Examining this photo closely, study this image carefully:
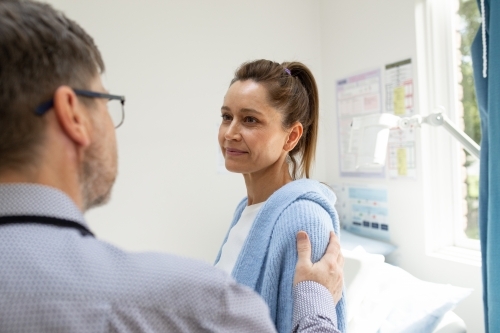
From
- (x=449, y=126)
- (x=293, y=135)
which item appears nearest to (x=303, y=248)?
(x=293, y=135)

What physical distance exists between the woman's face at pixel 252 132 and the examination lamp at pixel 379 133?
35cm

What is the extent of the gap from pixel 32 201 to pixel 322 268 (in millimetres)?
635

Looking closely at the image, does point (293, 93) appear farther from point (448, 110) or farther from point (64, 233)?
point (448, 110)

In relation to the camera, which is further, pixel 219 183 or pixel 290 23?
pixel 290 23

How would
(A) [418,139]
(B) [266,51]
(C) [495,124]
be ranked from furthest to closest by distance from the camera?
(B) [266,51], (A) [418,139], (C) [495,124]

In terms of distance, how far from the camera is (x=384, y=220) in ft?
7.72

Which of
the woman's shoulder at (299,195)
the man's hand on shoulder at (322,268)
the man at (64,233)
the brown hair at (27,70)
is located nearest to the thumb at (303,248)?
the man's hand on shoulder at (322,268)

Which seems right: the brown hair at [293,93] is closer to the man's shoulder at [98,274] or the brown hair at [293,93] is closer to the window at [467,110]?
the man's shoulder at [98,274]

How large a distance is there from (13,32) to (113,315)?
0.35m

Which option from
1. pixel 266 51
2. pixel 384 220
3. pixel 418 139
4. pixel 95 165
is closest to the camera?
pixel 95 165

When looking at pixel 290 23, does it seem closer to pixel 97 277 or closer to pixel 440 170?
pixel 440 170

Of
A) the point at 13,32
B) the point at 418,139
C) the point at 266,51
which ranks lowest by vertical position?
the point at 418,139

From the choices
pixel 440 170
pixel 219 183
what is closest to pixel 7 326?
pixel 219 183

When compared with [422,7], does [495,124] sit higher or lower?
lower
